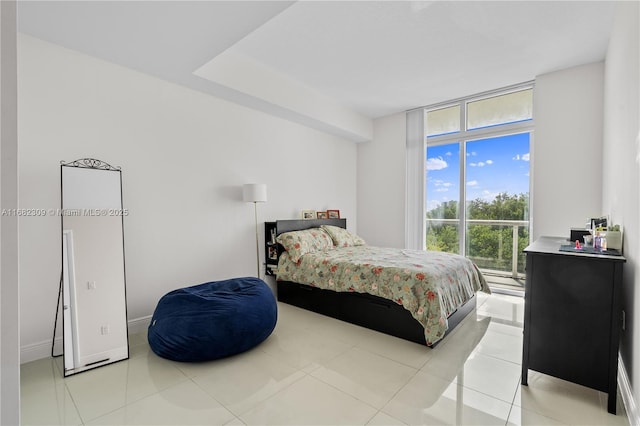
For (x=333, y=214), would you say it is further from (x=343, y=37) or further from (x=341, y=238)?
(x=343, y=37)

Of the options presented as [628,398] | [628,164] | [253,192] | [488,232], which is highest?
[628,164]

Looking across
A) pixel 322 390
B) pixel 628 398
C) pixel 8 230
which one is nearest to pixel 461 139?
pixel 628 398

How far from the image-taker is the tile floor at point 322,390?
1771mm

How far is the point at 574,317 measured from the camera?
1.85 m

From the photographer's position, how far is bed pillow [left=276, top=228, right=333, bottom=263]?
147 inches

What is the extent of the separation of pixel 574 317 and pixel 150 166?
3657mm

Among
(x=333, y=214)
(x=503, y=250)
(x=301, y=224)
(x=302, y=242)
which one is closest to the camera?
(x=302, y=242)

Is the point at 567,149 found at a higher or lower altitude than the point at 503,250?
higher

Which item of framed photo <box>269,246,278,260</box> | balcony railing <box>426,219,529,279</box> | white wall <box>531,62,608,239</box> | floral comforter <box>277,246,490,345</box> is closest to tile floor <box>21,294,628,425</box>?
floral comforter <box>277,246,490,345</box>

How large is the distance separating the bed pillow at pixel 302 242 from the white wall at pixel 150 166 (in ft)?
1.53

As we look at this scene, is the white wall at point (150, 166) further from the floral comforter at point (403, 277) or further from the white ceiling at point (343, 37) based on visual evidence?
the floral comforter at point (403, 277)

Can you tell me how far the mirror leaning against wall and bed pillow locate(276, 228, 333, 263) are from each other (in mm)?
1756

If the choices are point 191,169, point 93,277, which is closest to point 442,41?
point 191,169

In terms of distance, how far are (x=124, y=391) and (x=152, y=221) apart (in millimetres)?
1576
